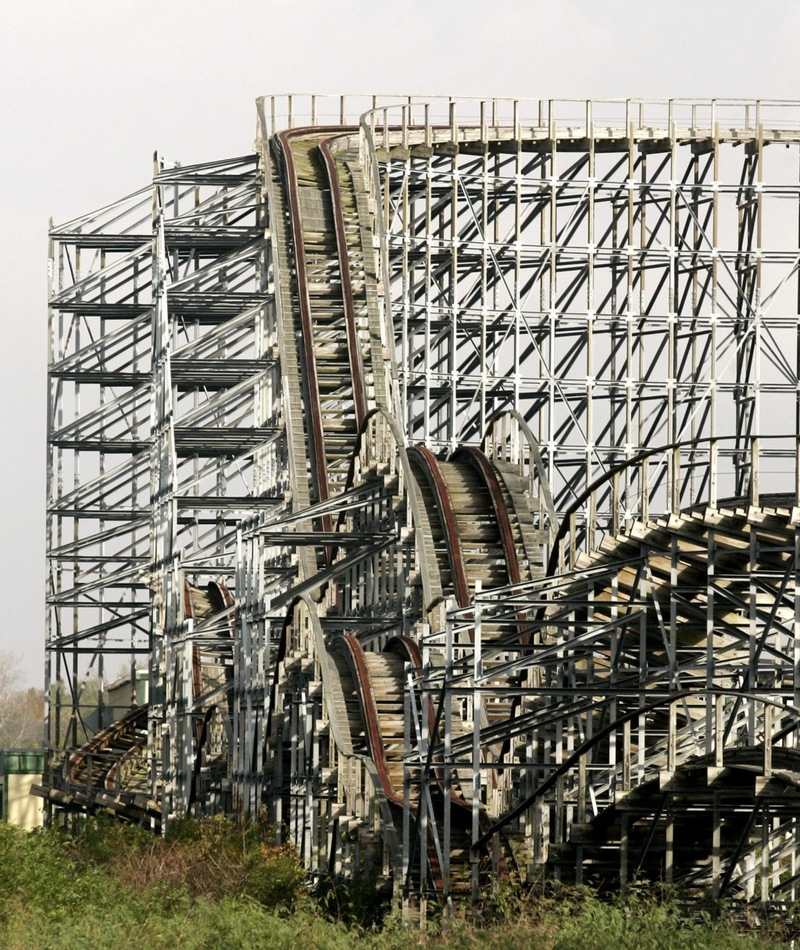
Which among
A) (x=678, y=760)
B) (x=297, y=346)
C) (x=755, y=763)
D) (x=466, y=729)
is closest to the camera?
(x=755, y=763)

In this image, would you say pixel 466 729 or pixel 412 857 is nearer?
pixel 412 857

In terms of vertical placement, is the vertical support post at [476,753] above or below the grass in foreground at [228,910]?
above

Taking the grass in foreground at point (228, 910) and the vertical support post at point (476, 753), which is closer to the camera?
the grass in foreground at point (228, 910)

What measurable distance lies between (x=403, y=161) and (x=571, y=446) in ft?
20.9

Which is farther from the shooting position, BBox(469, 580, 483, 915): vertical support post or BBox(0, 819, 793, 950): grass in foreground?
BBox(469, 580, 483, 915): vertical support post

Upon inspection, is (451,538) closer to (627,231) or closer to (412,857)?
(412,857)

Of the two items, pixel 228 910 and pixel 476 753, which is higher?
pixel 476 753

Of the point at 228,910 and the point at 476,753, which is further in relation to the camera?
the point at 228,910

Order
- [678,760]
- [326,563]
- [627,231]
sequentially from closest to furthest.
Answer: [678,760]
[326,563]
[627,231]

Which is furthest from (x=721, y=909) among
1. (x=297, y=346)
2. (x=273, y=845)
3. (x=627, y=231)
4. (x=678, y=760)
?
(x=627, y=231)

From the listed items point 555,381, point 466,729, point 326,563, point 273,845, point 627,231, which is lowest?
point 273,845

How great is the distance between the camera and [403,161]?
3747 centimetres

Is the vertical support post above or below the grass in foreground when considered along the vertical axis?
above

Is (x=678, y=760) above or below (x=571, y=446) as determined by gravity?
below
